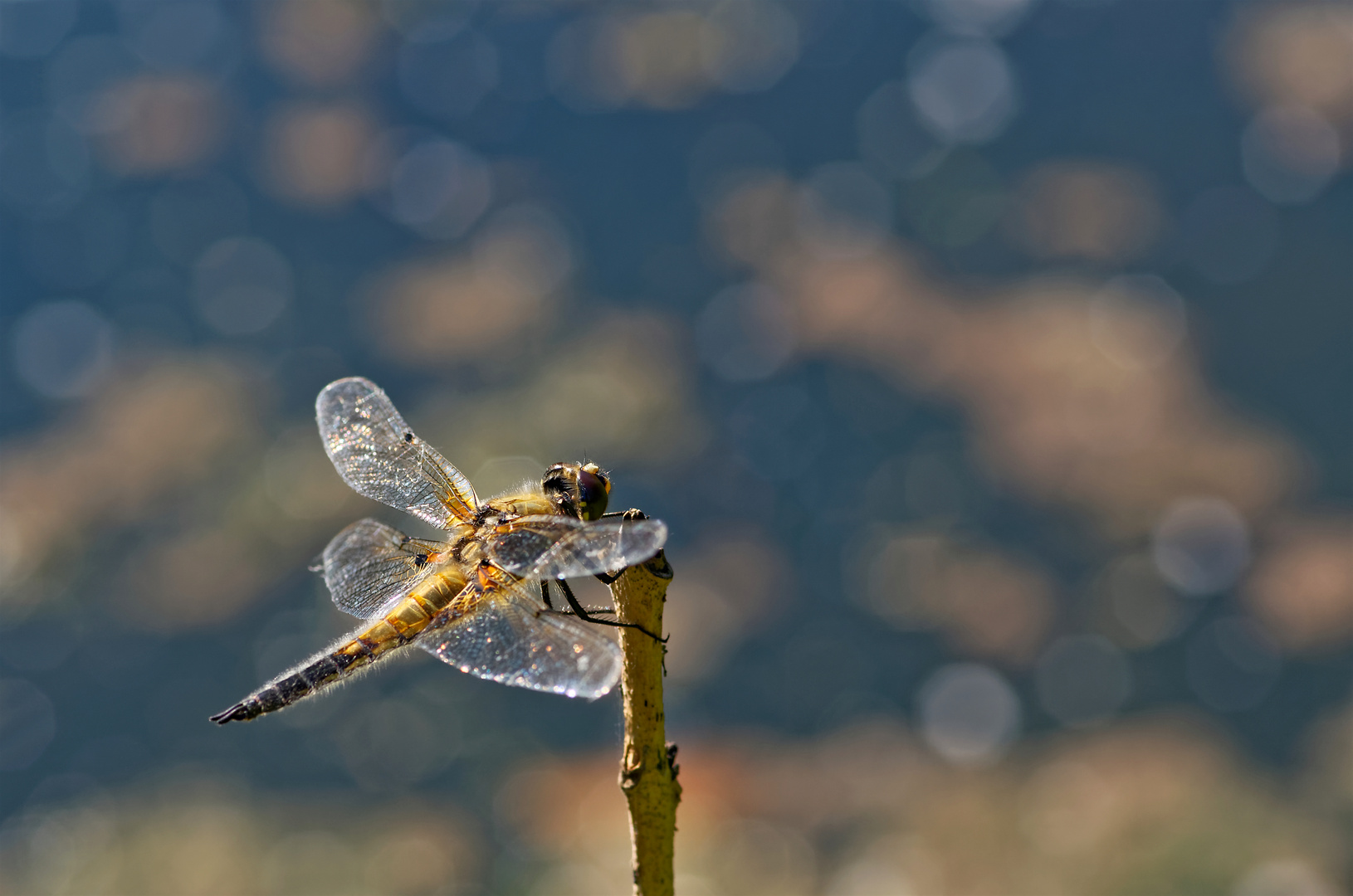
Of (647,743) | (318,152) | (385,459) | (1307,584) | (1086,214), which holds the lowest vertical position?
(647,743)

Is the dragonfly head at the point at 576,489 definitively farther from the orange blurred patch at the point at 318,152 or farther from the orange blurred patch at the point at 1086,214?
the orange blurred patch at the point at 318,152

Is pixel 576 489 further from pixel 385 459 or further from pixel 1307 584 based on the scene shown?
pixel 1307 584

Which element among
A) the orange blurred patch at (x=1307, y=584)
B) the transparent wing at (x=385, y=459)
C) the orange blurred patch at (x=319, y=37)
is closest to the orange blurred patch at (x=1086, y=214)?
the orange blurred patch at (x=1307, y=584)

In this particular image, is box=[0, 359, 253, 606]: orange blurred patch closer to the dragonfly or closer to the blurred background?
the blurred background

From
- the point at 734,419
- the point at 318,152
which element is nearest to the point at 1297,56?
Answer: the point at 734,419

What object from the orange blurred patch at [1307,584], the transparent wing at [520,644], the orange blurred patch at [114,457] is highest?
the orange blurred patch at [114,457]
